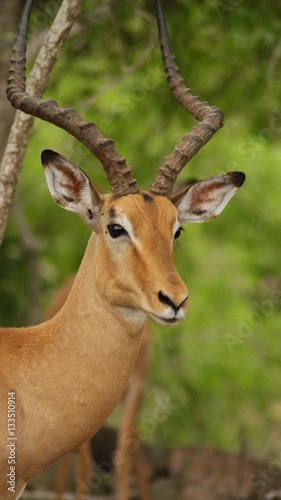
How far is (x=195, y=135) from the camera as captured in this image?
5000 millimetres

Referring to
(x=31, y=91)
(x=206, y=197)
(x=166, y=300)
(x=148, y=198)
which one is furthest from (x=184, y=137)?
(x=31, y=91)

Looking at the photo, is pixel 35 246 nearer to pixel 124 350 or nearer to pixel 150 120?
pixel 150 120

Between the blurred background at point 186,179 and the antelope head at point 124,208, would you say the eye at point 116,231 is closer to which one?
the antelope head at point 124,208

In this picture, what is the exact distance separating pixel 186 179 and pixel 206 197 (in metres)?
3.92

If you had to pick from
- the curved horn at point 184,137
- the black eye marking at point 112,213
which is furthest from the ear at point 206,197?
the black eye marking at point 112,213

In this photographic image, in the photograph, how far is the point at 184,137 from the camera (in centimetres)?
499

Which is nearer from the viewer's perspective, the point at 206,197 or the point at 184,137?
the point at 184,137

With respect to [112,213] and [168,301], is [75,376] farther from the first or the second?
[112,213]

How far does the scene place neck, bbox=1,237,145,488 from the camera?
4.68 metres

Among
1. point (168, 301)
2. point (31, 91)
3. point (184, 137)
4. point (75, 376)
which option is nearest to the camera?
point (168, 301)

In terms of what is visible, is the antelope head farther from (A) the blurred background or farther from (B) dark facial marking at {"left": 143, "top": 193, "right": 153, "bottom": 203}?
(A) the blurred background

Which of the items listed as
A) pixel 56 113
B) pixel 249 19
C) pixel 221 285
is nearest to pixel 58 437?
pixel 56 113

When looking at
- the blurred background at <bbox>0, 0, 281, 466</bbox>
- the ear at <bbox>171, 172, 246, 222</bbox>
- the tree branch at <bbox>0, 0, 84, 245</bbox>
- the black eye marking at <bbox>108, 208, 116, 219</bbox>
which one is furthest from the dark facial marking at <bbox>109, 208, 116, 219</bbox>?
the blurred background at <bbox>0, 0, 281, 466</bbox>

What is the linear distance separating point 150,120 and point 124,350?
678cm
